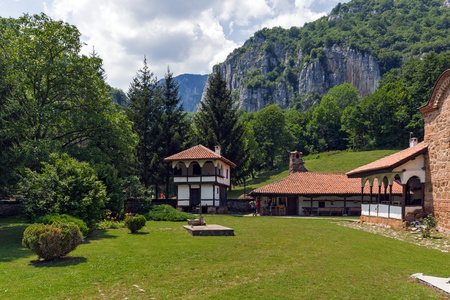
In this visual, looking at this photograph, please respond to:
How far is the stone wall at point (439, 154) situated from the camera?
58.1 ft

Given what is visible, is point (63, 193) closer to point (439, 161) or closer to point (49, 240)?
point (49, 240)

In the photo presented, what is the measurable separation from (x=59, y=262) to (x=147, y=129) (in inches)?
1192

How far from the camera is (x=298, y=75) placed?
176750 millimetres

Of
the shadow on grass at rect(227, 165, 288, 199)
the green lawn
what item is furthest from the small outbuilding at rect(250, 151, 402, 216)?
the green lawn

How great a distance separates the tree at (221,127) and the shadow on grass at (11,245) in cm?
2721

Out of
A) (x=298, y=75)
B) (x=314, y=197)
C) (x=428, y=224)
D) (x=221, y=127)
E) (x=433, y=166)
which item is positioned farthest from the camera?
(x=298, y=75)

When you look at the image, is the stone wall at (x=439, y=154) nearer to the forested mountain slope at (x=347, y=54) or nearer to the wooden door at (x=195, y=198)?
the wooden door at (x=195, y=198)

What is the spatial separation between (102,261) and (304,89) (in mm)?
165448

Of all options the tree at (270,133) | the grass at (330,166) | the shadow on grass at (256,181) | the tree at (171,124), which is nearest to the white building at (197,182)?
the tree at (171,124)

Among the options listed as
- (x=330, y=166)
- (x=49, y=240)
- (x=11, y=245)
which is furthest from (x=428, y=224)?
(x=330, y=166)

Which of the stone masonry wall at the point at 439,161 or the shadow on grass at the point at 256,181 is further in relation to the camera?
the shadow on grass at the point at 256,181

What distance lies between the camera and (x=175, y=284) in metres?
8.26

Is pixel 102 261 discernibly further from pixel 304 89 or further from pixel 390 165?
pixel 304 89

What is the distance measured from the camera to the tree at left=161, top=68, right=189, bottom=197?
39.2 metres
